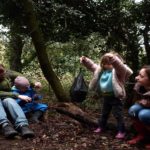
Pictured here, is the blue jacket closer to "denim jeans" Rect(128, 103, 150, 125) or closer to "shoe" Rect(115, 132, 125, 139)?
"shoe" Rect(115, 132, 125, 139)

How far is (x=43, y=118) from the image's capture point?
7.13 meters

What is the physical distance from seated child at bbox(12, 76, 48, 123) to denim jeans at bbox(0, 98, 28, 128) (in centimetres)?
37

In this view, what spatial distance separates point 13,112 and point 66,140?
937 millimetres

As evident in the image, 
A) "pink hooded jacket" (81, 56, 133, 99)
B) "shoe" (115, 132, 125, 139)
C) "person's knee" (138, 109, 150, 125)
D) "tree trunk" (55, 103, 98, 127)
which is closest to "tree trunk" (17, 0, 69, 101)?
"tree trunk" (55, 103, 98, 127)

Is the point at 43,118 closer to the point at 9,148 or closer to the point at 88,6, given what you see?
the point at 9,148

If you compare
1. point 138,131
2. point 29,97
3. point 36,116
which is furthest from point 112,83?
point 36,116

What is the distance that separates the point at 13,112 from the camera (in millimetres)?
6215

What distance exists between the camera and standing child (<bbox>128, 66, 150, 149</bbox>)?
17.5 feet

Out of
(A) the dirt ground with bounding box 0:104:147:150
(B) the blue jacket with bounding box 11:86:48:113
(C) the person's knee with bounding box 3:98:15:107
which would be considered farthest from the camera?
(B) the blue jacket with bounding box 11:86:48:113

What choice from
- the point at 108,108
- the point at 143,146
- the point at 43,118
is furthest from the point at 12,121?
the point at 143,146

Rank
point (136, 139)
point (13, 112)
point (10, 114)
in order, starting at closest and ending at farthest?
1. point (136, 139)
2. point (13, 112)
3. point (10, 114)

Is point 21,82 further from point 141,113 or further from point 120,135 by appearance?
point 141,113

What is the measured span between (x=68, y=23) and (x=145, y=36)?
1.87m

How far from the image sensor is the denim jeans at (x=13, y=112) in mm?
6059
